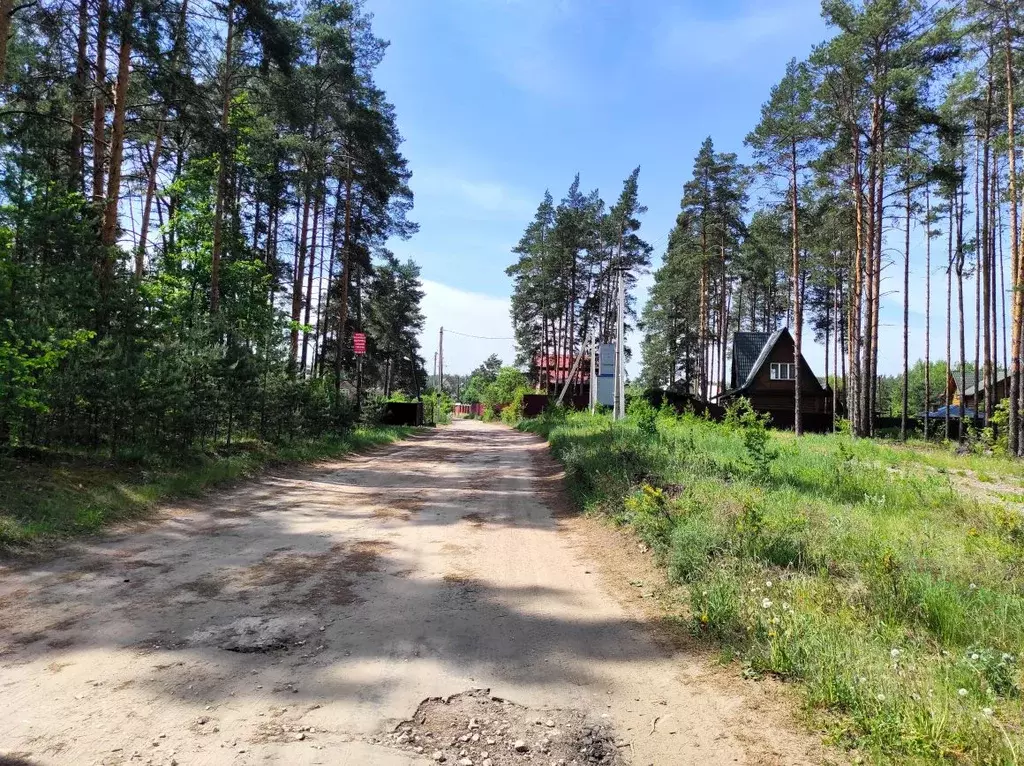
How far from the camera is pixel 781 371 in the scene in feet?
126

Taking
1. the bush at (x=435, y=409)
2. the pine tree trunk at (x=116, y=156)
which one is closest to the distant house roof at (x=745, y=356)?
the bush at (x=435, y=409)

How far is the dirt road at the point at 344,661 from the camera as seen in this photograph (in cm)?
277

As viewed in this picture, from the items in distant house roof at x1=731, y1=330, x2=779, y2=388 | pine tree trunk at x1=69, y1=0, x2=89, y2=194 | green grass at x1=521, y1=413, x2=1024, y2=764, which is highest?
pine tree trunk at x1=69, y1=0, x2=89, y2=194

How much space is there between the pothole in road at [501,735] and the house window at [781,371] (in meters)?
39.3

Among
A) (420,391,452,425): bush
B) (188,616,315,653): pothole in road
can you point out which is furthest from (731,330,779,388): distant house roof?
(188,616,315,653): pothole in road

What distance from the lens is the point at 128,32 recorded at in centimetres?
928

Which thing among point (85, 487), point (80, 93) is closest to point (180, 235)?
point (80, 93)

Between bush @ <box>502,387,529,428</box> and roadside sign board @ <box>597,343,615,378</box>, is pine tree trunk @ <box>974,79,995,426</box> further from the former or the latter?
bush @ <box>502,387,529,428</box>

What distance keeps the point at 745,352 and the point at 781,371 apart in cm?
323

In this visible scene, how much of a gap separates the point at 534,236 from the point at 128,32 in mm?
38755

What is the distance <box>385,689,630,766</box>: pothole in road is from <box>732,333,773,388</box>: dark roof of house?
132 feet

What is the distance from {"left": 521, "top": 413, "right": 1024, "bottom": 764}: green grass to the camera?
2766 millimetres

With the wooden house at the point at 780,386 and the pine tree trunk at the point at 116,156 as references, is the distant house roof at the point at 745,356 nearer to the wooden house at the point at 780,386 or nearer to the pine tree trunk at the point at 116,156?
the wooden house at the point at 780,386

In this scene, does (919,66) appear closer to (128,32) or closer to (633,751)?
(128,32)
